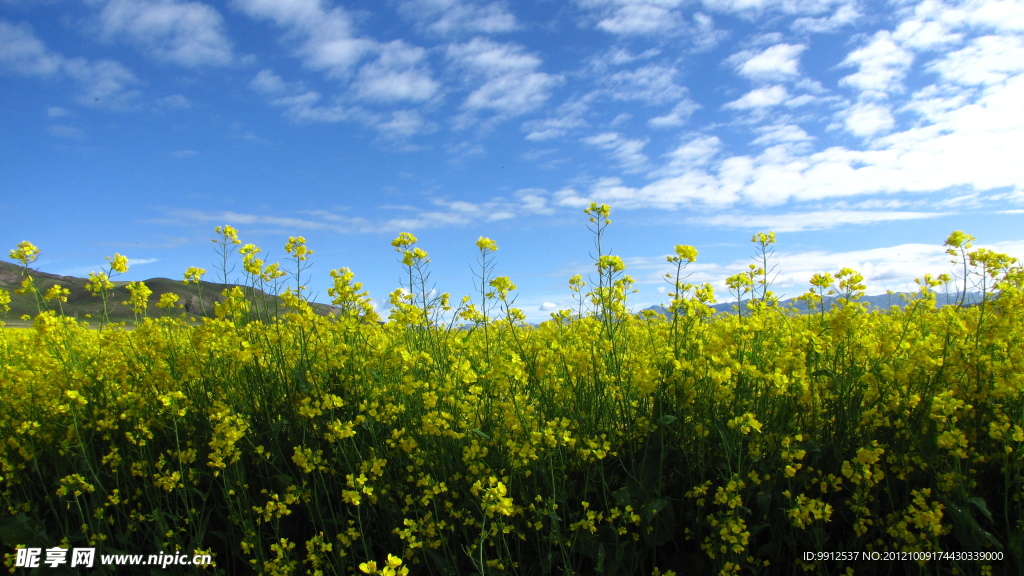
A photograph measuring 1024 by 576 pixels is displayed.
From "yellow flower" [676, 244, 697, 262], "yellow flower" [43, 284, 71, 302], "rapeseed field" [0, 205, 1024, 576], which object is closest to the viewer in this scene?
"rapeseed field" [0, 205, 1024, 576]

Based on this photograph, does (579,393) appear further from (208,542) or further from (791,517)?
(208,542)

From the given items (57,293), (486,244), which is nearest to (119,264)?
(57,293)

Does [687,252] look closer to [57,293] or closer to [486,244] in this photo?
[486,244]

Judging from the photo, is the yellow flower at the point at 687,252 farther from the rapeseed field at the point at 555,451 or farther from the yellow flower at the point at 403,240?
the yellow flower at the point at 403,240

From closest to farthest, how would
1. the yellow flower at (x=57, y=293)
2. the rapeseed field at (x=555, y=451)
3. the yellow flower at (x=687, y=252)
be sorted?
the rapeseed field at (x=555, y=451), the yellow flower at (x=687, y=252), the yellow flower at (x=57, y=293)

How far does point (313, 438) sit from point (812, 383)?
275 cm

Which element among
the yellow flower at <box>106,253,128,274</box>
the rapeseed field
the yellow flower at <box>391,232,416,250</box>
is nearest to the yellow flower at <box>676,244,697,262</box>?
the rapeseed field

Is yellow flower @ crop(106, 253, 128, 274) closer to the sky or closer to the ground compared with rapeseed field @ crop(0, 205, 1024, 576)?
closer to the sky

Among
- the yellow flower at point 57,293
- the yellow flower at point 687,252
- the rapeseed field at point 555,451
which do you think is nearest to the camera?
the rapeseed field at point 555,451

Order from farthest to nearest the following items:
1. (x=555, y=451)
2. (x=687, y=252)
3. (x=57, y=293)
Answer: (x=57, y=293), (x=687, y=252), (x=555, y=451)

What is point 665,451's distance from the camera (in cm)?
256

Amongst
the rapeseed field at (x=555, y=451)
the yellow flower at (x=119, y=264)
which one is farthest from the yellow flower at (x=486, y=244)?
the yellow flower at (x=119, y=264)

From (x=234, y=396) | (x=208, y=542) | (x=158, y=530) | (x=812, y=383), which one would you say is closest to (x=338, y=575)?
(x=208, y=542)

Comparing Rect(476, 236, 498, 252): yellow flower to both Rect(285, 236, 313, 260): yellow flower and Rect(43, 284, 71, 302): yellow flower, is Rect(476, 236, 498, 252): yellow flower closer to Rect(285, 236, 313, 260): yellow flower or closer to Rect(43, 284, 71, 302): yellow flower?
Rect(285, 236, 313, 260): yellow flower
